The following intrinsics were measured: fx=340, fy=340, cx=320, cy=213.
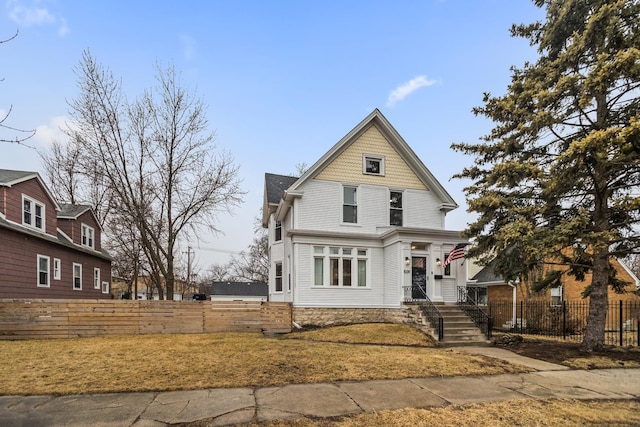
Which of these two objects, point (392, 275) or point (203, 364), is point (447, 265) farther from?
point (203, 364)

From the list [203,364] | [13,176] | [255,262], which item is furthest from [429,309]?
[255,262]

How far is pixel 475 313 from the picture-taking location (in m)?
13.1

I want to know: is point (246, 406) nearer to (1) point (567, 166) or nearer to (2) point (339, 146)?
(1) point (567, 166)

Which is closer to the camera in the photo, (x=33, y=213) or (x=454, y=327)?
(x=454, y=327)

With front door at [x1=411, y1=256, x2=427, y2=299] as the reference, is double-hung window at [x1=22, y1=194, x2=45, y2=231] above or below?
above

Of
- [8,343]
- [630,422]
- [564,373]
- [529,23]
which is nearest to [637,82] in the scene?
[529,23]


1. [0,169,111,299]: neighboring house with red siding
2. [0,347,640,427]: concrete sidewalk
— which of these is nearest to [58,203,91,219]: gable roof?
[0,169,111,299]: neighboring house with red siding

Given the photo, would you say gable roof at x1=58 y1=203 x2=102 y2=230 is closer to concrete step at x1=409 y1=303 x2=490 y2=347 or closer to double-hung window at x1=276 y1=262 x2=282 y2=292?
double-hung window at x1=276 y1=262 x2=282 y2=292

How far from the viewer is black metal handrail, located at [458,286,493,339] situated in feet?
39.3

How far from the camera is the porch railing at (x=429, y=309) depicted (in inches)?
444

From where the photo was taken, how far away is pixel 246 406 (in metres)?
4.94

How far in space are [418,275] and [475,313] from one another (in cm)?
263

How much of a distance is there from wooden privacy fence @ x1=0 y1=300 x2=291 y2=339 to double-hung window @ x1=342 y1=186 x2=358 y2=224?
14.9 feet

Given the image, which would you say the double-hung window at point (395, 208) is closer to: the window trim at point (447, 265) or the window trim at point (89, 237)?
the window trim at point (447, 265)
